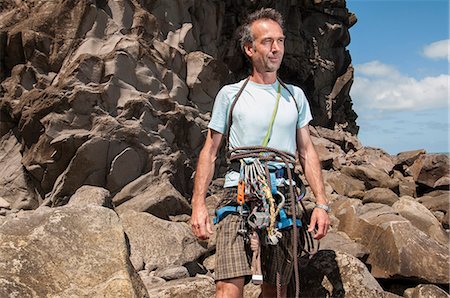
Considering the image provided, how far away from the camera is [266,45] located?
4.66 meters

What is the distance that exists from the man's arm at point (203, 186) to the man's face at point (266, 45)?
2.78 feet

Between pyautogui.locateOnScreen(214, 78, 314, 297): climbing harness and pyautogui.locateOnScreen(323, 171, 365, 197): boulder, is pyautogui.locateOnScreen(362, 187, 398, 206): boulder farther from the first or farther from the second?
pyautogui.locateOnScreen(214, 78, 314, 297): climbing harness

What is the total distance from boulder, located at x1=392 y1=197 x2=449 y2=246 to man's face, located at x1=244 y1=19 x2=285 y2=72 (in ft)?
36.1

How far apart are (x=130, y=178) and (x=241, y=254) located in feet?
36.8

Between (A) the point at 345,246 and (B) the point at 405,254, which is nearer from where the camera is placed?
(B) the point at 405,254

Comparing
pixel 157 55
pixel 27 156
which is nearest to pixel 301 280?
pixel 27 156

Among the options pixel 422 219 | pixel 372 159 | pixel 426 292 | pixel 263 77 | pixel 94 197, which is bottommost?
pixel 426 292

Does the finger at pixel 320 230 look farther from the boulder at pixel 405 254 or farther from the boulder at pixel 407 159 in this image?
the boulder at pixel 407 159

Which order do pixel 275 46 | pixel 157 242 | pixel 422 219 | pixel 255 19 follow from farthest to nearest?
pixel 422 219 < pixel 157 242 < pixel 255 19 < pixel 275 46

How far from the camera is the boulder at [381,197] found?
2012 cm

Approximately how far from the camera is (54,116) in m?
14.1

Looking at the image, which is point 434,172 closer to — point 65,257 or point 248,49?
point 248,49

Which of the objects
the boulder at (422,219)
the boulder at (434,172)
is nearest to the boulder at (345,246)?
the boulder at (422,219)

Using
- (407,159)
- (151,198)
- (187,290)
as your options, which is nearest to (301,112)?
(187,290)
